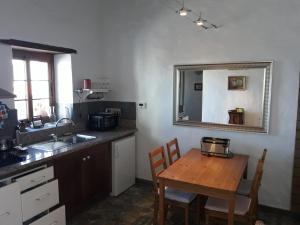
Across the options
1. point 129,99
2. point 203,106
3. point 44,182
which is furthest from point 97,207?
point 203,106

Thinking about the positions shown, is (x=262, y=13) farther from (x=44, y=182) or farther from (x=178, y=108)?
(x=44, y=182)

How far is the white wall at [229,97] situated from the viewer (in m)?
2.78

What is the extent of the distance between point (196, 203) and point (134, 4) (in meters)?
2.59

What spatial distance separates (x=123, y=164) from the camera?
3.29 metres

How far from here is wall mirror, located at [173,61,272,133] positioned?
2.76 metres

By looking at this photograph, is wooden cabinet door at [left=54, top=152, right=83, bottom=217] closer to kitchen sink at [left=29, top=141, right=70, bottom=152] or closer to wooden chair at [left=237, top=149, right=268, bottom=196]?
kitchen sink at [left=29, top=141, right=70, bottom=152]

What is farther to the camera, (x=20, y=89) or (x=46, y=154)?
(x=20, y=89)

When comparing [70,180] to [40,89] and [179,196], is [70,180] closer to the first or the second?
[179,196]

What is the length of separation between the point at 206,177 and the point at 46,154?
145 centimetres

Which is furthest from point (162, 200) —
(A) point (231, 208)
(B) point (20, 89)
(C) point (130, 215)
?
(B) point (20, 89)

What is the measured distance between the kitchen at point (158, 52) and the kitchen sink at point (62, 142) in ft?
1.45

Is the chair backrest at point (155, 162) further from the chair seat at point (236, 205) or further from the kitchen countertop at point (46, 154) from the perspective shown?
the kitchen countertop at point (46, 154)

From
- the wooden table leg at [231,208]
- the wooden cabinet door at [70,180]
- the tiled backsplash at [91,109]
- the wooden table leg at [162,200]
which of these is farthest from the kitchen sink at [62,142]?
the wooden table leg at [231,208]

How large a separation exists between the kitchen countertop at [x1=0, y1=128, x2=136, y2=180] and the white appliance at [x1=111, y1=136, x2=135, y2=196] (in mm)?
117
